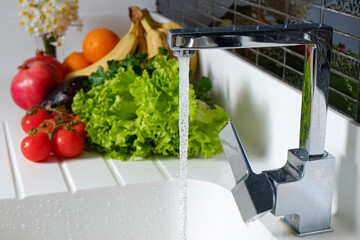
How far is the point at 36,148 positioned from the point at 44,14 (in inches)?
22.7

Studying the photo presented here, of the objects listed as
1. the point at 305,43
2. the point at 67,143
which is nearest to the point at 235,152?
the point at 305,43

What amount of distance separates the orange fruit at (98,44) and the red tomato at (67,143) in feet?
1.48

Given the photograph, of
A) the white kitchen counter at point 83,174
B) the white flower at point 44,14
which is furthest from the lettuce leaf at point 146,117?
the white flower at point 44,14

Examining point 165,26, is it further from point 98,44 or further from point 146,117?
point 146,117

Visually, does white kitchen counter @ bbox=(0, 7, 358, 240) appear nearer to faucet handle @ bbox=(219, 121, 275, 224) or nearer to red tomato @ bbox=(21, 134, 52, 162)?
red tomato @ bbox=(21, 134, 52, 162)

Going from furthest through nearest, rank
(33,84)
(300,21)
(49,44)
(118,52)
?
(49,44), (118,52), (33,84), (300,21)

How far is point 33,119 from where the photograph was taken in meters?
1.28

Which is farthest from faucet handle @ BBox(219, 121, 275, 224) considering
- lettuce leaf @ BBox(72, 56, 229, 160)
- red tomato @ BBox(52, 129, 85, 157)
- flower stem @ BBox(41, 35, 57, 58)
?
flower stem @ BBox(41, 35, 57, 58)

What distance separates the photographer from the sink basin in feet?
3.42

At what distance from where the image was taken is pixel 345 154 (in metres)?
0.90

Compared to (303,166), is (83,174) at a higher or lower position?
lower

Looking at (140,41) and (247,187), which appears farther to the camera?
(140,41)

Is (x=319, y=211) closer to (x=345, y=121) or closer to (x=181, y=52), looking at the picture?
(x=345, y=121)

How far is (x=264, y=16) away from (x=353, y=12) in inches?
12.5
